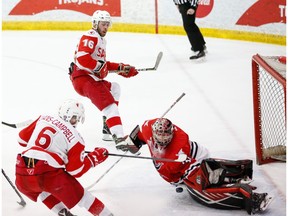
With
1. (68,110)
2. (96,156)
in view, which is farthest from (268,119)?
(68,110)

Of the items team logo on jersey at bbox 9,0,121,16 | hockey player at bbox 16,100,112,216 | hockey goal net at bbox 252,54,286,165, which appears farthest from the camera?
team logo on jersey at bbox 9,0,121,16

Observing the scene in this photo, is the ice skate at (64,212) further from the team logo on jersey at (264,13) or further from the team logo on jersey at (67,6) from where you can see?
the team logo on jersey at (67,6)

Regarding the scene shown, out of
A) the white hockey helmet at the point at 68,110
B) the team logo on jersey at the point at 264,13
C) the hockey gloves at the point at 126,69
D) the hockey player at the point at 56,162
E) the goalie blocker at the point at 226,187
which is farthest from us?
the team logo on jersey at the point at 264,13

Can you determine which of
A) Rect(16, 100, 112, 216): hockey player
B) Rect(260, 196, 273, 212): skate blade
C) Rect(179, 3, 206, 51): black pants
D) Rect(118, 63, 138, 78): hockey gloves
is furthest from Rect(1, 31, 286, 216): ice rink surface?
Rect(118, 63, 138, 78): hockey gloves

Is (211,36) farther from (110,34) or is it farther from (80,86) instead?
(80,86)

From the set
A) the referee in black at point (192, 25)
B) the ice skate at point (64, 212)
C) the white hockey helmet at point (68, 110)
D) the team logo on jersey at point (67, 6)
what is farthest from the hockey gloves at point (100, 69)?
the team logo on jersey at point (67, 6)

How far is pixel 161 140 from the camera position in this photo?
10.8ft

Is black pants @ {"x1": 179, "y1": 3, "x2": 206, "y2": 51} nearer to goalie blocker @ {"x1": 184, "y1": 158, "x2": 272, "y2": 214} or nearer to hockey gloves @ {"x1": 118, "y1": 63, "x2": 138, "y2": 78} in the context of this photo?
hockey gloves @ {"x1": 118, "y1": 63, "x2": 138, "y2": 78}

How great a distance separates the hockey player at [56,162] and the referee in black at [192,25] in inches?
123

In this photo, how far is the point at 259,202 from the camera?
3271 millimetres

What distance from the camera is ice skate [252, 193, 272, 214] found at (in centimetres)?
326

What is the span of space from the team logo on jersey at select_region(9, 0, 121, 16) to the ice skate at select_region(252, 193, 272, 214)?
4.39 m

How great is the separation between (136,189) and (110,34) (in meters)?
3.89

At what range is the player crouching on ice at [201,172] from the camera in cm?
329
